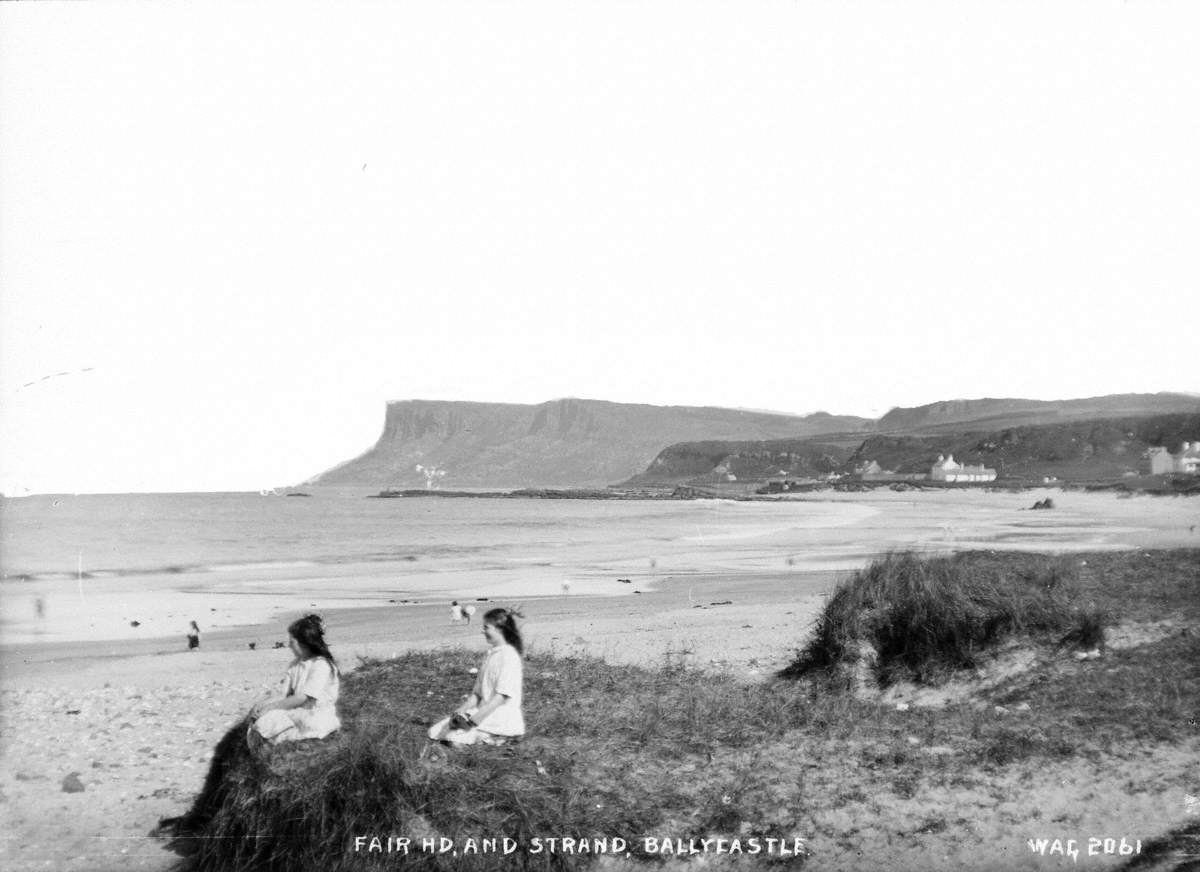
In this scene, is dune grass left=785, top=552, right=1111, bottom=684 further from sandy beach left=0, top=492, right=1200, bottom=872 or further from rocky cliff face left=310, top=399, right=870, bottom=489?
rocky cliff face left=310, top=399, right=870, bottom=489

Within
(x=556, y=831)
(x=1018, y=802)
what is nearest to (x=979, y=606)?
(x=1018, y=802)

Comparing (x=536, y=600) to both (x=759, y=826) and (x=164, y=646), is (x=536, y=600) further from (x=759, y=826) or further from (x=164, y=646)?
(x=759, y=826)

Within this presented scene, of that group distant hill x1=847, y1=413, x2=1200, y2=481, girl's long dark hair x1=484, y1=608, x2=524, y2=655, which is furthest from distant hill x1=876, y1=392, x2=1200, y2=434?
girl's long dark hair x1=484, y1=608, x2=524, y2=655

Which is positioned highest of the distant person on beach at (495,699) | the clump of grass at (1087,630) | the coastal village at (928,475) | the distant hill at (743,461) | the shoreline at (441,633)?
the distant hill at (743,461)

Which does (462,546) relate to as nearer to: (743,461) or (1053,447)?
(743,461)

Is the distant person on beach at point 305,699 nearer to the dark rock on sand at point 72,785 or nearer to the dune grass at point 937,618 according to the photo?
the dark rock on sand at point 72,785

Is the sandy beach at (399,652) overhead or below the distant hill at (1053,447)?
below

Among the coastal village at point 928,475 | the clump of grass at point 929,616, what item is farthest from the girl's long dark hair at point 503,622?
the coastal village at point 928,475
